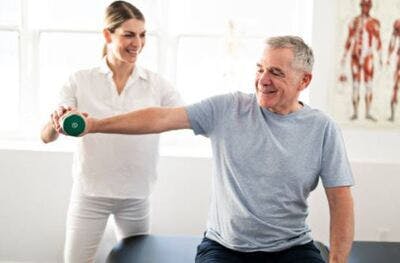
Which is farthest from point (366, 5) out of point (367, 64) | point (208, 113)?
point (208, 113)

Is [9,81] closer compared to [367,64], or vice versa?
[367,64]

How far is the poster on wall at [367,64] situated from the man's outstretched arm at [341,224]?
1275 millimetres

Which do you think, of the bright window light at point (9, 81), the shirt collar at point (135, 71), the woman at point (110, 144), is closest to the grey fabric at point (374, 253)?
the woman at point (110, 144)

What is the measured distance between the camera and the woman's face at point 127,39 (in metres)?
2.03

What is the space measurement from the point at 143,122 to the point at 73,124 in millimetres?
243

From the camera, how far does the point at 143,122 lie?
5.55 feet

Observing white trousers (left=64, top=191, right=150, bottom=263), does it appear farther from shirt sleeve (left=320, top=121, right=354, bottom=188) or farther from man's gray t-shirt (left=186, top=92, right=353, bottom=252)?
shirt sleeve (left=320, top=121, right=354, bottom=188)

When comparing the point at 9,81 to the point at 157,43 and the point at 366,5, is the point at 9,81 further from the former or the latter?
the point at 366,5

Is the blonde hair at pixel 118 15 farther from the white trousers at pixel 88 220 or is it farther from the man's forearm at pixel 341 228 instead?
the man's forearm at pixel 341 228

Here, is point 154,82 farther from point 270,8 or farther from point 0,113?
point 0,113

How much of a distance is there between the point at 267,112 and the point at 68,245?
1.10 m

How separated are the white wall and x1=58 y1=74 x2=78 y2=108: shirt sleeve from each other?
878 mm

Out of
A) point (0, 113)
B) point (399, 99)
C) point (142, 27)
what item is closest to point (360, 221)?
point (399, 99)

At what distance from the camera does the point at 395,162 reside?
2840mm
